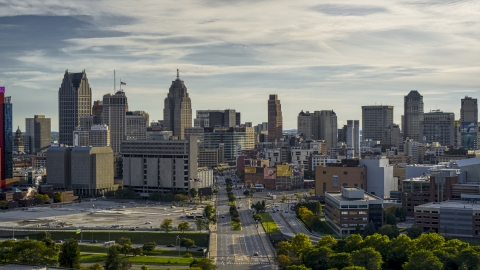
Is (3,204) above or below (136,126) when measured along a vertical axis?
below

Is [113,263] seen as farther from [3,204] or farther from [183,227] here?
[3,204]

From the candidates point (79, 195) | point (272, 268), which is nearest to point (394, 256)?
point (272, 268)

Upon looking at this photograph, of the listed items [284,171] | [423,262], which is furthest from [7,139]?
[423,262]

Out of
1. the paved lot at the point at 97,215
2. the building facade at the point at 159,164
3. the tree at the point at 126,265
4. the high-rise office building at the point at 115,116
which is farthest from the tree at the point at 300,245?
the high-rise office building at the point at 115,116

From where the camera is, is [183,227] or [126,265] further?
[183,227]

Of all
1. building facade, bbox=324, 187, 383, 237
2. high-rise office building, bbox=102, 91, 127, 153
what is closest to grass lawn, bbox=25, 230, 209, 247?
building facade, bbox=324, 187, 383, 237
